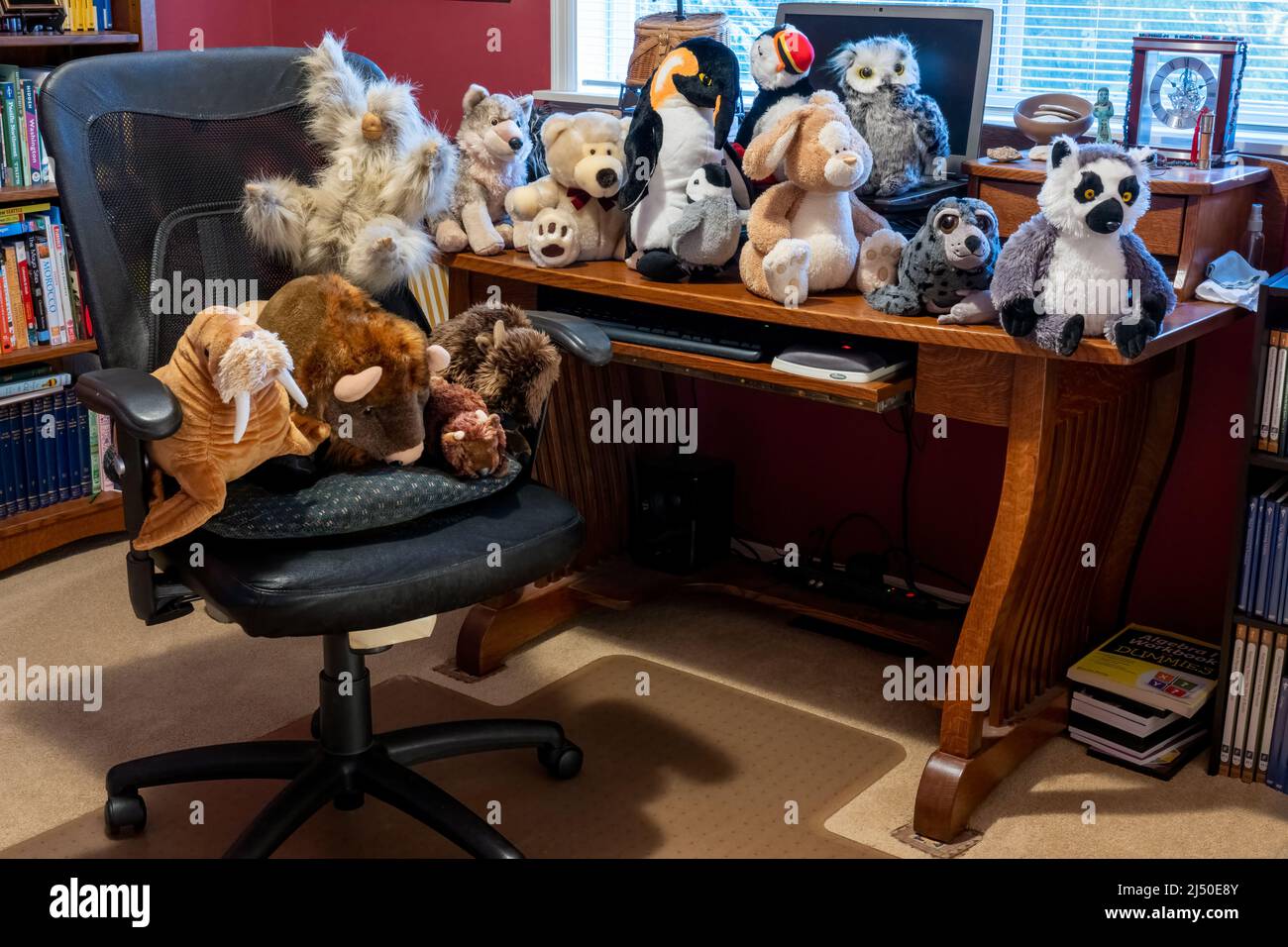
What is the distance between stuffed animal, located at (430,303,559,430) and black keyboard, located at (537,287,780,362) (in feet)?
0.89

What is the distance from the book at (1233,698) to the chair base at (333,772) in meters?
1.18

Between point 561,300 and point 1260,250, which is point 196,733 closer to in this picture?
point 561,300

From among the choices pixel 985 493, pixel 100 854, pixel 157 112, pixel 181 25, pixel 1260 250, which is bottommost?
pixel 100 854

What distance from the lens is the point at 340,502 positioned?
1764 millimetres

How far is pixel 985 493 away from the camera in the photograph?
267 cm

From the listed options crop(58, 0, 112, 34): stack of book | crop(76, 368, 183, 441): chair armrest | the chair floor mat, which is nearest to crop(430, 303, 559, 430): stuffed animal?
crop(76, 368, 183, 441): chair armrest

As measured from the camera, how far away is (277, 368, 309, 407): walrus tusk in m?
1.75

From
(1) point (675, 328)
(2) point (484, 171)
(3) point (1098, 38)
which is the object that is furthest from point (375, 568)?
(3) point (1098, 38)

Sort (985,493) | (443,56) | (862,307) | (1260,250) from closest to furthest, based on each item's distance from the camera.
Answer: (862,307) < (1260,250) < (985,493) < (443,56)

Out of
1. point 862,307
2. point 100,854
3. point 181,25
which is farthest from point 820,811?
point 181,25

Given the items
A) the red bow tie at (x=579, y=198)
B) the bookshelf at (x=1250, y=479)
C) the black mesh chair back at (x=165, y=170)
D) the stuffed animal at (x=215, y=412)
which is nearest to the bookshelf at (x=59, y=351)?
the black mesh chair back at (x=165, y=170)

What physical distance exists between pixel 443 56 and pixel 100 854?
2060mm

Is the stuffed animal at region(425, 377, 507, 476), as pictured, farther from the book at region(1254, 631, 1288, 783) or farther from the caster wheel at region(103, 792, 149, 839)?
the book at region(1254, 631, 1288, 783)

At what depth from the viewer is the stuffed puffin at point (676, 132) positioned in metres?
2.25
